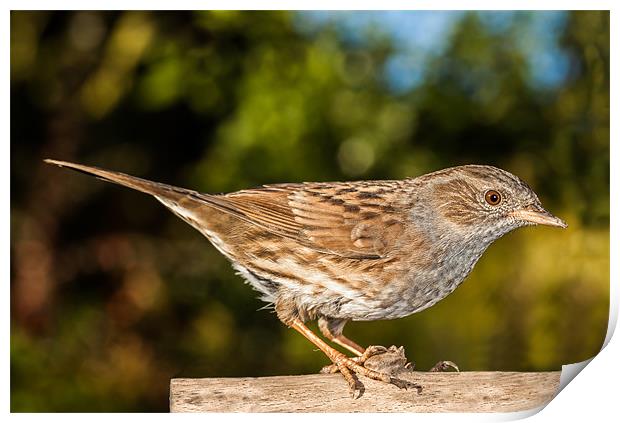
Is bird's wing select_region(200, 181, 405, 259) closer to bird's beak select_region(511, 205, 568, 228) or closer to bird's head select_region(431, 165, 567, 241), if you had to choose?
bird's head select_region(431, 165, 567, 241)

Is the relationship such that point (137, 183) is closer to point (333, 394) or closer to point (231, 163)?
point (231, 163)

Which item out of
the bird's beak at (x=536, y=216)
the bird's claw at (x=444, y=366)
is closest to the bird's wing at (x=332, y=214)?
the bird's beak at (x=536, y=216)

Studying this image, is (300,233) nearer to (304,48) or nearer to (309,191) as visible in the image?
(309,191)

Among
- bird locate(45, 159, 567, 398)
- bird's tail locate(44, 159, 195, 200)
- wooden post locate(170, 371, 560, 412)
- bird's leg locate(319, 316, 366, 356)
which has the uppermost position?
bird's tail locate(44, 159, 195, 200)

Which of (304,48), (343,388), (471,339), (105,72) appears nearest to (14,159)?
(105,72)

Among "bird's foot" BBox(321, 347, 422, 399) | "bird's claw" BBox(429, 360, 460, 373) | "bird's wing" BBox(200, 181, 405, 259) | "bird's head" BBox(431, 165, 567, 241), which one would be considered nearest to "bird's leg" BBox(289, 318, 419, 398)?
"bird's foot" BBox(321, 347, 422, 399)

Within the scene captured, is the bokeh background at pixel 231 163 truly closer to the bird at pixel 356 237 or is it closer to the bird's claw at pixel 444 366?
the bird's claw at pixel 444 366

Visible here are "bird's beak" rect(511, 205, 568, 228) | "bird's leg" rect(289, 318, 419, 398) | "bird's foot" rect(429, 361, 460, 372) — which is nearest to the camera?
"bird's beak" rect(511, 205, 568, 228)
